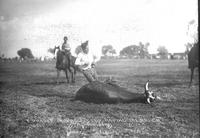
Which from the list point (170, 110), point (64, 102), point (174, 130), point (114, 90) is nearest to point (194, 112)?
point (170, 110)

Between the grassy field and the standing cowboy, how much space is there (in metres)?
0.09

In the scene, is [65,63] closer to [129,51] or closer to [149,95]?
[129,51]

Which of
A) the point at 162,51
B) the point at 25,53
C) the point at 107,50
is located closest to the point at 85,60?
the point at 107,50

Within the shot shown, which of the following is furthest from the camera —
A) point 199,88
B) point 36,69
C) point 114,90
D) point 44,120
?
point 36,69

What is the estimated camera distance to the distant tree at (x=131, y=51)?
10.6 ft

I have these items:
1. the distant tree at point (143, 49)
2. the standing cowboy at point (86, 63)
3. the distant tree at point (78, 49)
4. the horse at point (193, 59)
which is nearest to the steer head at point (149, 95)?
the distant tree at point (143, 49)

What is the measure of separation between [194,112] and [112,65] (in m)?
1.34

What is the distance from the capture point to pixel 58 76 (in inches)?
151

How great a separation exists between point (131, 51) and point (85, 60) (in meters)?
0.71

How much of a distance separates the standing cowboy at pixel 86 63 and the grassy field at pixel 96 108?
9 cm

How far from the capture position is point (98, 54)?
3283mm

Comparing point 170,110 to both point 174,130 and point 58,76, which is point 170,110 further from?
point 58,76

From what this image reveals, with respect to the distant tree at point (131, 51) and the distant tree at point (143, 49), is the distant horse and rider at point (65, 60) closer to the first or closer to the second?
the distant tree at point (131, 51)

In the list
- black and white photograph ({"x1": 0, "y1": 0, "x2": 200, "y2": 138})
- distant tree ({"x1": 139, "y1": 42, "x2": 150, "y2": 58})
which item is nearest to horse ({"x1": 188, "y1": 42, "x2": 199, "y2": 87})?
black and white photograph ({"x1": 0, "y1": 0, "x2": 200, "y2": 138})
